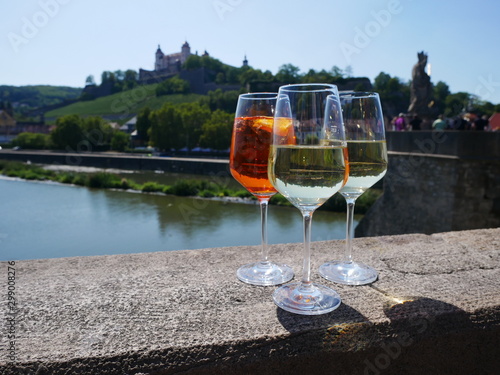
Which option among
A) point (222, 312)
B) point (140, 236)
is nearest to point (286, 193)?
point (222, 312)

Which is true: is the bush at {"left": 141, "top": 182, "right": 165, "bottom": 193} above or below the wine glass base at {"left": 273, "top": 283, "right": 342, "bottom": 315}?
below

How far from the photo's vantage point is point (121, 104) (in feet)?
269

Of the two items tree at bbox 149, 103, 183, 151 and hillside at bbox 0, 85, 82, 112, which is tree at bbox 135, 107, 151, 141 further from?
hillside at bbox 0, 85, 82, 112

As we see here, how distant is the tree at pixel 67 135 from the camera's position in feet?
154

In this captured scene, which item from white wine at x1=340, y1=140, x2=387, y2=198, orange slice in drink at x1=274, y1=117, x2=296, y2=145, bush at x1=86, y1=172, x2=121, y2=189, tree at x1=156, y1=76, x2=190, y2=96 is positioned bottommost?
bush at x1=86, y1=172, x2=121, y2=189

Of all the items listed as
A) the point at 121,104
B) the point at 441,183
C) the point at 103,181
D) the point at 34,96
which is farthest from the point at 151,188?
the point at 34,96

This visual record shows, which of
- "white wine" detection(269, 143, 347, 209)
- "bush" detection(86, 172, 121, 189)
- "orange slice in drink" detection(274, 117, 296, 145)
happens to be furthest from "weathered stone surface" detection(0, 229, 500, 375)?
"bush" detection(86, 172, 121, 189)

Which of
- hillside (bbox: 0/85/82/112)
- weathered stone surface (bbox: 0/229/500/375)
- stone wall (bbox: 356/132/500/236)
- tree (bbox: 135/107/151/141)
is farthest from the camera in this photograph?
hillside (bbox: 0/85/82/112)

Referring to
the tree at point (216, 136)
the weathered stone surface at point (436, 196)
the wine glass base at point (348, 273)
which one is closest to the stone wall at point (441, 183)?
the weathered stone surface at point (436, 196)

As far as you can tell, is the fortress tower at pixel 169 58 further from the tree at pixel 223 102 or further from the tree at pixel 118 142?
the tree at pixel 118 142

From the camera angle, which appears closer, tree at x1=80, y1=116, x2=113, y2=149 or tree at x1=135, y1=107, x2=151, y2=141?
tree at x1=80, y1=116, x2=113, y2=149

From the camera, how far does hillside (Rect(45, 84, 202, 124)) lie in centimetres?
7700

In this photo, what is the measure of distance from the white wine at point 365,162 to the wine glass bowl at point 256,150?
0.83ft

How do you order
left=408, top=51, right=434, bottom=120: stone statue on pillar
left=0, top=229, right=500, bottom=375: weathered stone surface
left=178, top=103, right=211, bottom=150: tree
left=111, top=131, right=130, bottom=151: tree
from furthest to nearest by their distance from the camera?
left=111, top=131, right=130, bottom=151: tree < left=178, top=103, right=211, bottom=150: tree < left=408, top=51, right=434, bottom=120: stone statue on pillar < left=0, top=229, right=500, bottom=375: weathered stone surface
